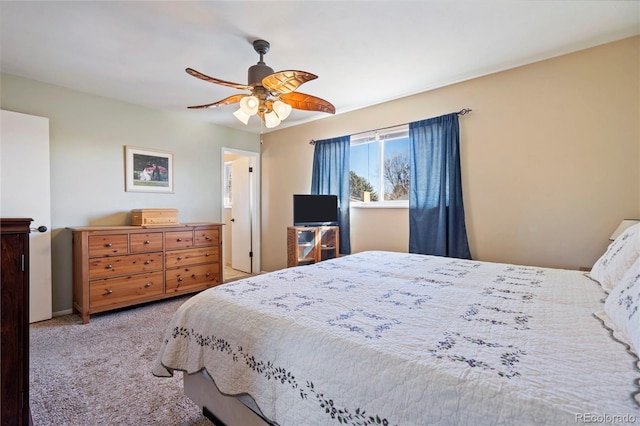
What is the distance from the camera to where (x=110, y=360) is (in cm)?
217

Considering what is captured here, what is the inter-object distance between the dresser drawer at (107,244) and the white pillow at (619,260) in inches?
155

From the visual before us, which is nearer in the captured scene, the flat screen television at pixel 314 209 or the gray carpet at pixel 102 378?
the gray carpet at pixel 102 378

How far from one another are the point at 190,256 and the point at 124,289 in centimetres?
78

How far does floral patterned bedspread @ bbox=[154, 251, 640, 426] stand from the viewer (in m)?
0.69

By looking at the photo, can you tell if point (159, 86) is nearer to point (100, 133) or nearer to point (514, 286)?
point (100, 133)

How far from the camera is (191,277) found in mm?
3717

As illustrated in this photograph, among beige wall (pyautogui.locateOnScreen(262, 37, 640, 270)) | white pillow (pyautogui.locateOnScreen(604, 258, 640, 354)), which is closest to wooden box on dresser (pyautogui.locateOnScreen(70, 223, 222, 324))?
beige wall (pyautogui.locateOnScreen(262, 37, 640, 270))

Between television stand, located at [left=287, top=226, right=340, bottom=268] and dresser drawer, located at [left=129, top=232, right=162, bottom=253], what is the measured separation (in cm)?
158

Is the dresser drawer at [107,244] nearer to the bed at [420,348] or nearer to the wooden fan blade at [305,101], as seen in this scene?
the bed at [420,348]

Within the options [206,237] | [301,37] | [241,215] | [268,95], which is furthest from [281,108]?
[241,215]

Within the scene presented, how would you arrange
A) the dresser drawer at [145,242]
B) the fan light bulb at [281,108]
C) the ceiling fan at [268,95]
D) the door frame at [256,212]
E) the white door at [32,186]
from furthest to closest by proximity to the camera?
the door frame at [256,212]
the dresser drawer at [145,242]
the white door at [32,186]
the fan light bulb at [281,108]
the ceiling fan at [268,95]

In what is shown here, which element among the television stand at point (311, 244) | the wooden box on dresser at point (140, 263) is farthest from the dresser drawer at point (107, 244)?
the television stand at point (311, 244)

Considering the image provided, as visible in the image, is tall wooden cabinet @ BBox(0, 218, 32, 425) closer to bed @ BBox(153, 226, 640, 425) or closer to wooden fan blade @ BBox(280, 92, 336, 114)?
bed @ BBox(153, 226, 640, 425)

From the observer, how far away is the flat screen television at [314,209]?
12.7 ft
